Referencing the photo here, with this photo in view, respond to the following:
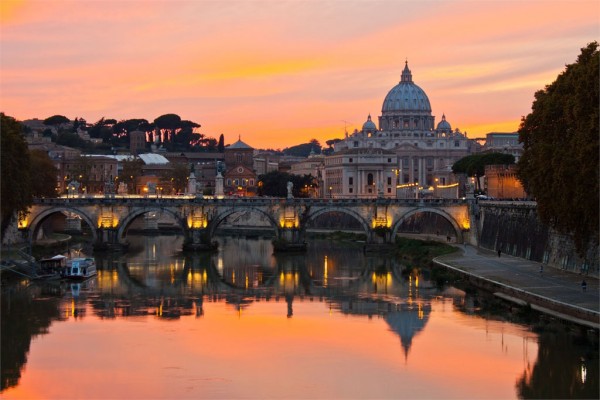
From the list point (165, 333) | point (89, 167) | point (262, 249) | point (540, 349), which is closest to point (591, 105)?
point (540, 349)

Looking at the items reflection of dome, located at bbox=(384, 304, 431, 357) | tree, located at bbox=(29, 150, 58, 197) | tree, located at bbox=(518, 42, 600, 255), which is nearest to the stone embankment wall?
tree, located at bbox=(518, 42, 600, 255)

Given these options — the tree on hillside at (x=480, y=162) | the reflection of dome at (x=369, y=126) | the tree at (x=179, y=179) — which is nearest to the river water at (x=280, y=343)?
the tree on hillside at (x=480, y=162)

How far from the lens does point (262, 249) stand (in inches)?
3415

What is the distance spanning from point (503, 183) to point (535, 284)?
1699 inches

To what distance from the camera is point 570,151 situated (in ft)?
152

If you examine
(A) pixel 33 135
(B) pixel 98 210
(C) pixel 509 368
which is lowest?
(C) pixel 509 368

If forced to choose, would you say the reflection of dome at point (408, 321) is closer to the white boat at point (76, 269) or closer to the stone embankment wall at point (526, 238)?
the stone embankment wall at point (526, 238)

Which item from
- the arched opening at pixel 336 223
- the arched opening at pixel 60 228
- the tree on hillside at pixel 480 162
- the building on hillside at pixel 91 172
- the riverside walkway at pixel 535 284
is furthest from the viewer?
the building on hillside at pixel 91 172

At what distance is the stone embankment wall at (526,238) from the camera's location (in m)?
51.9

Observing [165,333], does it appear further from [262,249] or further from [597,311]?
[262,249]

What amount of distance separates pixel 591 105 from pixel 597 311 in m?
9.43

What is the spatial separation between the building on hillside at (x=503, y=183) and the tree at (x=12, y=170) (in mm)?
37743

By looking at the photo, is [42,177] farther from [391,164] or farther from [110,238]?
[391,164]

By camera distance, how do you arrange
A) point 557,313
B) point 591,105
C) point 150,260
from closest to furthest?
point 557,313, point 591,105, point 150,260
